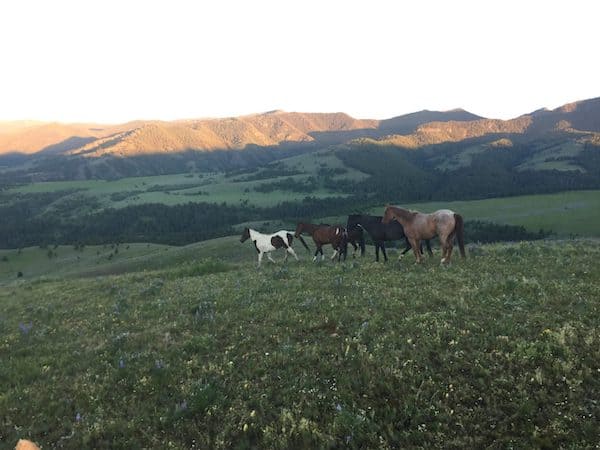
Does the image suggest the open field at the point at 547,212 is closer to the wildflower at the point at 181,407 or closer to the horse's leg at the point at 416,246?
the horse's leg at the point at 416,246

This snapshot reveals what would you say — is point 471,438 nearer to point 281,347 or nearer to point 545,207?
point 281,347

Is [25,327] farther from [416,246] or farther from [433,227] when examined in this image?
[433,227]

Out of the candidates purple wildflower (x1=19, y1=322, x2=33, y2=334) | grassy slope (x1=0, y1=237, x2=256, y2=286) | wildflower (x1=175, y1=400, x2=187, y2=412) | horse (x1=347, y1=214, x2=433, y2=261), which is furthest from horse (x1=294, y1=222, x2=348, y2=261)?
grassy slope (x1=0, y1=237, x2=256, y2=286)

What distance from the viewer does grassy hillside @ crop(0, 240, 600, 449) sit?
7984 millimetres

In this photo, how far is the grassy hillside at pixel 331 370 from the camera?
26.2ft

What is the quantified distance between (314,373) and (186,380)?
327 cm

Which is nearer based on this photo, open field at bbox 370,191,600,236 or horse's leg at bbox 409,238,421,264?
horse's leg at bbox 409,238,421,264

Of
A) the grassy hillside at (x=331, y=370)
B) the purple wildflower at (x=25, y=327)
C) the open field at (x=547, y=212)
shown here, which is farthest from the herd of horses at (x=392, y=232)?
the open field at (x=547, y=212)

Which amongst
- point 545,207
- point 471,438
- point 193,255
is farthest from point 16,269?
point 545,207

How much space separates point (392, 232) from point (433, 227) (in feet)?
12.4

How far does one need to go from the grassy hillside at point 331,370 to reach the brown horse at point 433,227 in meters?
3.03

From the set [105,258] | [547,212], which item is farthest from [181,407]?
[547,212]

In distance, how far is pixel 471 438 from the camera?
7.38 m

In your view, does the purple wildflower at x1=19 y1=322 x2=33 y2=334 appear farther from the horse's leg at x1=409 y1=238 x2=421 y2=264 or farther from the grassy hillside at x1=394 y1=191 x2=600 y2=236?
the grassy hillside at x1=394 y1=191 x2=600 y2=236
